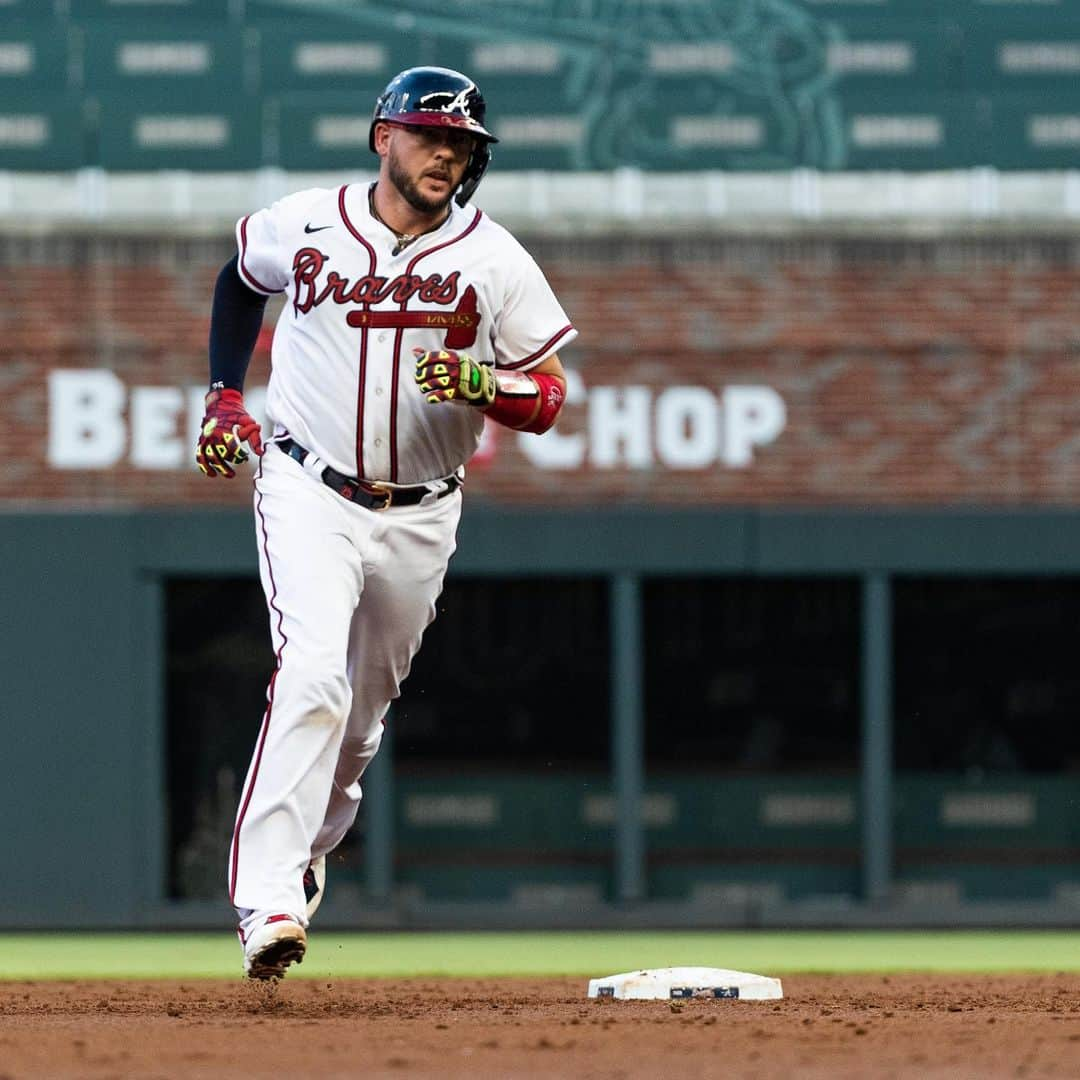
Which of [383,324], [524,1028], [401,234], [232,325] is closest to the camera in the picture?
[524,1028]

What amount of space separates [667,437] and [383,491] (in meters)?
5.99

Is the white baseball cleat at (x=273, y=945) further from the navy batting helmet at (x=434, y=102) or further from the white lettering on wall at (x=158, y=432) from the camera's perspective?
the white lettering on wall at (x=158, y=432)

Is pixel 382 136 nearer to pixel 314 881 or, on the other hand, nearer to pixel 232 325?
pixel 232 325

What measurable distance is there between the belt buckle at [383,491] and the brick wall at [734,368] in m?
5.84

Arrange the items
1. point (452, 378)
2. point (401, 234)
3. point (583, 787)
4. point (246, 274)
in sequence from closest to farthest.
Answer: point (452, 378)
point (401, 234)
point (246, 274)
point (583, 787)

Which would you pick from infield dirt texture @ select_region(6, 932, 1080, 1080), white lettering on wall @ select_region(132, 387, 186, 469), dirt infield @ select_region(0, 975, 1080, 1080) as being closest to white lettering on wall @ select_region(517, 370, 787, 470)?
white lettering on wall @ select_region(132, 387, 186, 469)

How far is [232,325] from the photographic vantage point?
6031 mm

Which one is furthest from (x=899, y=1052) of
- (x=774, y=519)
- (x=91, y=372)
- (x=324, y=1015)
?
(x=91, y=372)

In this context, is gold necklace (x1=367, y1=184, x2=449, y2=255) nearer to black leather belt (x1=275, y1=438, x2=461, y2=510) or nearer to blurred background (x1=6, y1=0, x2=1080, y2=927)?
Answer: black leather belt (x1=275, y1=438, x2=461, y2=510)

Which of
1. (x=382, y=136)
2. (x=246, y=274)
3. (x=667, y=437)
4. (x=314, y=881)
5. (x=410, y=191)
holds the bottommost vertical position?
(x=314, y=881)

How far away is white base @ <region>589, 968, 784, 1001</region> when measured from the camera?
20.4 feet

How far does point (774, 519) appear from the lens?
37.6 feet

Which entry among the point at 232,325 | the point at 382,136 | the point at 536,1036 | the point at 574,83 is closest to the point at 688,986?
the point at 536,1036

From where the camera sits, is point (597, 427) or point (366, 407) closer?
point (366, 407)
